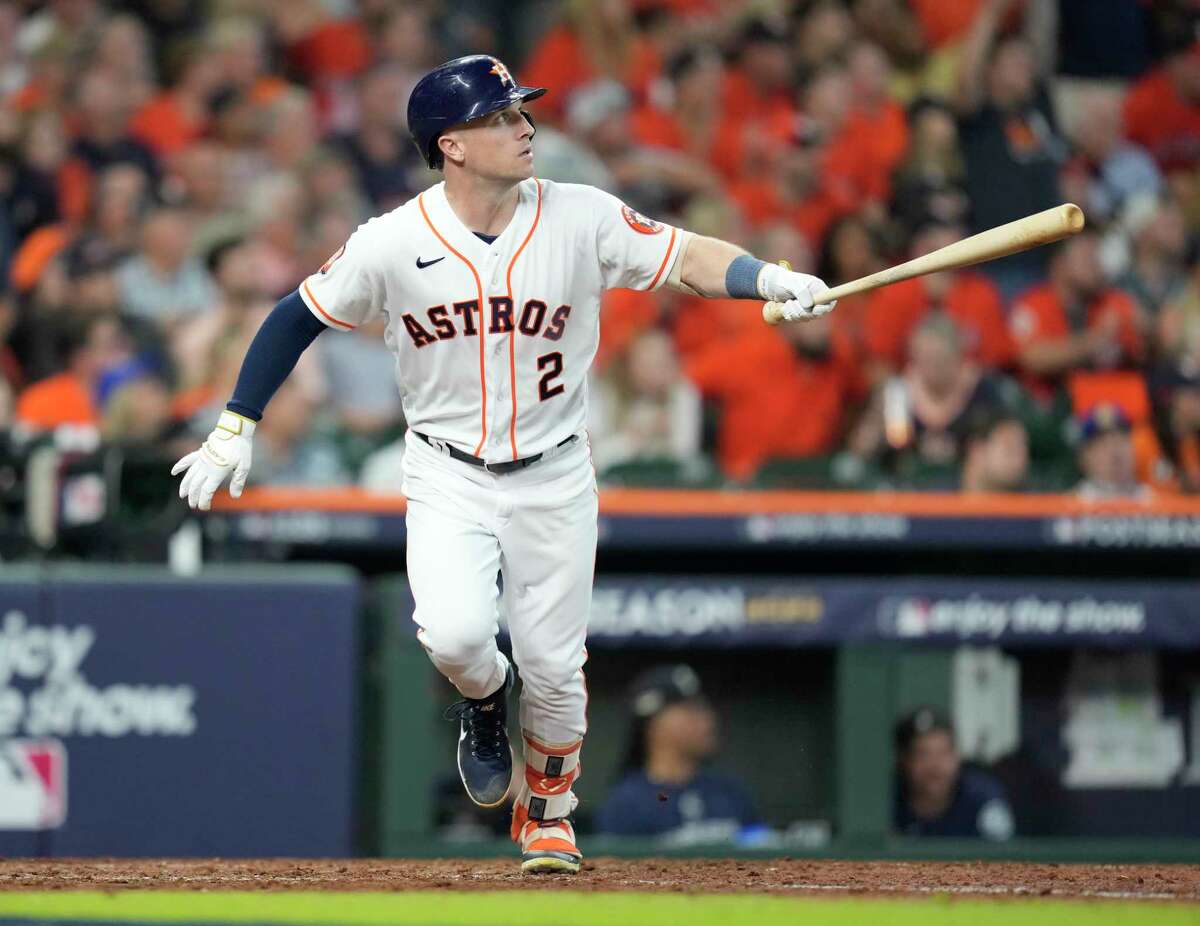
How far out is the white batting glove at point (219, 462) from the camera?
4.70m

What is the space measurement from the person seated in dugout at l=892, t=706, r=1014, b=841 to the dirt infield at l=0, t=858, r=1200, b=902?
1.39 meters

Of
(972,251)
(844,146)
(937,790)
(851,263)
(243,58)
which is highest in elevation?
(243,58)

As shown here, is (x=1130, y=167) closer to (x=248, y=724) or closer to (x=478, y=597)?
(x=248, y=724)

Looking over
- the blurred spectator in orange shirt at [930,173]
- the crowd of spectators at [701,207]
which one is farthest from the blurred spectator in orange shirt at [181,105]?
the blurred spectator in orange shirt at [930,173]

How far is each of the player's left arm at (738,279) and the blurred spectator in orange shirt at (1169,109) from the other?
6.46 m

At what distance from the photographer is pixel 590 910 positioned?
13.2 feet

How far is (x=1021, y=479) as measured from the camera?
7.61 m

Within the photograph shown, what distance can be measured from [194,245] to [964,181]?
376 centimetres

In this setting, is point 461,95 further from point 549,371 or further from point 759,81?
point 759,81

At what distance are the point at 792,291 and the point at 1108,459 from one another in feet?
11.8

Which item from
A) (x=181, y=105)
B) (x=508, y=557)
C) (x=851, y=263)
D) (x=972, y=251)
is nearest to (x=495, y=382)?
(x=508, y=557)

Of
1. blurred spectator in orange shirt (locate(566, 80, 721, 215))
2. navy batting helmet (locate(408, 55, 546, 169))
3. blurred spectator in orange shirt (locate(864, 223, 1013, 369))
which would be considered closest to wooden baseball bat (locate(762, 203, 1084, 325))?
navy batting helmet (locate(408, 55, 546, 169))

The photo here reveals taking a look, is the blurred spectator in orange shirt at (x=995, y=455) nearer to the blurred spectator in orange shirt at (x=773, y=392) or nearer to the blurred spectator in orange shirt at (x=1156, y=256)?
the blurred spectator in orange shirt at (x=773, y=392)

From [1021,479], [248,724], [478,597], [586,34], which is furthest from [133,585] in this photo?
[586,34]
